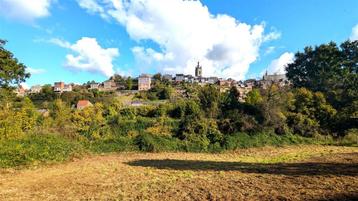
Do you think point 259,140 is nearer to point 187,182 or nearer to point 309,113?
point 309,113

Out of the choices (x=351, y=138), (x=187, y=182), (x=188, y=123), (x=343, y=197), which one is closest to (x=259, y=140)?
(x=188, y=123)

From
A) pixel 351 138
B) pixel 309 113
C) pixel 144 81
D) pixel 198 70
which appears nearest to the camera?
pixel 351 138

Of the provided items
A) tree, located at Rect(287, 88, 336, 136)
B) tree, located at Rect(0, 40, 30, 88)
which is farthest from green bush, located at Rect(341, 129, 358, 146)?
tree, located at Rect(0, 40, 30, 88)

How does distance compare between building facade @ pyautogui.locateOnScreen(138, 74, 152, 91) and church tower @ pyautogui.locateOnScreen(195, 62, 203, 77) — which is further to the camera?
church tower @ pyautogui.locateOnScreen(195, 62, 203, 77)

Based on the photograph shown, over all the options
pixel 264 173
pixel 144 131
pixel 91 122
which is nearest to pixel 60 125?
pixel 91 122

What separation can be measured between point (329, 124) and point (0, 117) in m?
22.9

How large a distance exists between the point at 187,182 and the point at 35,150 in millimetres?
9480

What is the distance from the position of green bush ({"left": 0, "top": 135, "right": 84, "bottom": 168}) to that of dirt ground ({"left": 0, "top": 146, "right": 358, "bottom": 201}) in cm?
100

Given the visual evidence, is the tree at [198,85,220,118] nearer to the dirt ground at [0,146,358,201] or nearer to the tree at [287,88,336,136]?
the tree at [287,88,336,136]

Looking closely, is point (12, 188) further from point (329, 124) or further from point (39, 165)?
point (329, 124)

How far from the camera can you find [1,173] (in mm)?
13320

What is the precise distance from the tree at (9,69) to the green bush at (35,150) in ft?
30.4

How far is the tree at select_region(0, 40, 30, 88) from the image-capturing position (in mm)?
23781

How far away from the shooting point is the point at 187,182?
9.80 m
